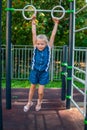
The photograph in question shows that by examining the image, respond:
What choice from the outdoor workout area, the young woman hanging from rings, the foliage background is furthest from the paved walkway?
the foliage background

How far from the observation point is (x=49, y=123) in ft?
13.0

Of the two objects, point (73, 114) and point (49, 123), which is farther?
point (73, 114)

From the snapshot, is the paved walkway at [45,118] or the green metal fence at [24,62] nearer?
the paved walkway at [45,118]

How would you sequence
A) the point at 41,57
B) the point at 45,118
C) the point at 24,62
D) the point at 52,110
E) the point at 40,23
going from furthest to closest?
the point at 24,62, the point at 40,23, the point at 52,110, the point at 41,57, the point at 45,118

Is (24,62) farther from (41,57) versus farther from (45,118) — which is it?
(45,118)

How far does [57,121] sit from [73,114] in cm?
48

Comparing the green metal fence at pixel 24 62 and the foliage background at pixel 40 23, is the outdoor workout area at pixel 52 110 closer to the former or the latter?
the green metal fence at pixel 24 62

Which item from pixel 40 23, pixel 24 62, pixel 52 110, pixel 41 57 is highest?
pixel 40 23

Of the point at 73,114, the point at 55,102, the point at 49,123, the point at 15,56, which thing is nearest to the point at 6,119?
the point at 49,123

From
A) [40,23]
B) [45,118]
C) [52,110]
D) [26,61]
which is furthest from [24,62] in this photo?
[45,118]

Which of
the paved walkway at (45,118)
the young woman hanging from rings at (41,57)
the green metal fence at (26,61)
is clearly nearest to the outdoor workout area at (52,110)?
the paved walkway at (45,118)

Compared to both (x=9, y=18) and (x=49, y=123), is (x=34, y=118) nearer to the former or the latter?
(x=49, y=123)

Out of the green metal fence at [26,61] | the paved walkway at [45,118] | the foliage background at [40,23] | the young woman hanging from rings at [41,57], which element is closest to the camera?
the paved walkway at [45,118]

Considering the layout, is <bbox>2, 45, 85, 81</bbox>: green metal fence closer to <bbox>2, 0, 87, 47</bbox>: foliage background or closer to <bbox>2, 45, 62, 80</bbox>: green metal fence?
<bbox>2, 45, 62, 80</bbox>: green metal fence
